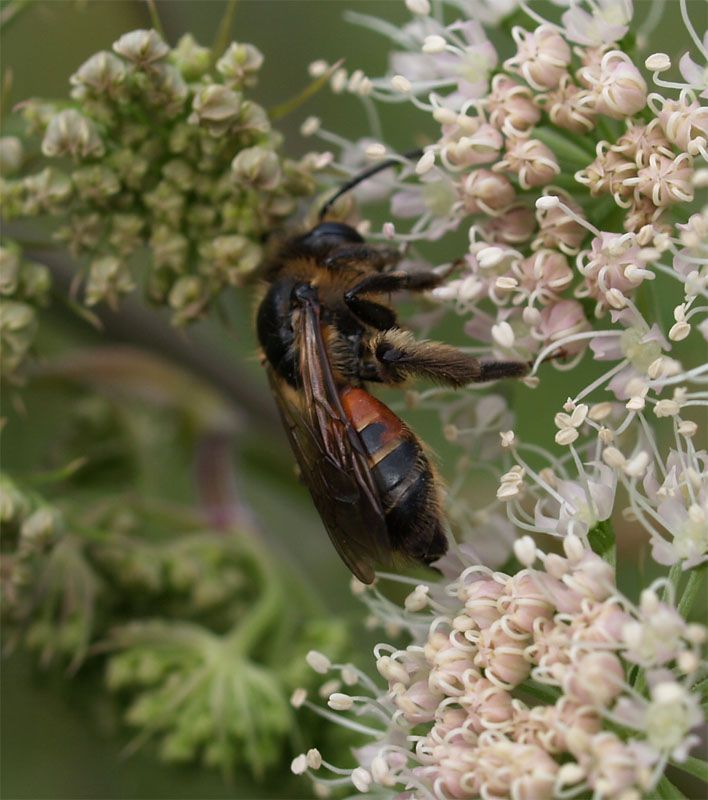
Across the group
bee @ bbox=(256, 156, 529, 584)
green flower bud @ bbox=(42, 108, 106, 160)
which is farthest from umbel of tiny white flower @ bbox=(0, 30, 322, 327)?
bee @ bbox=(256, 156, 529, 584)

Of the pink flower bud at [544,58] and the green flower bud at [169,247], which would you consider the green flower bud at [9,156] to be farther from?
the pink flower bud at [544,58]

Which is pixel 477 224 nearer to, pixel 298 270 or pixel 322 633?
pixel 298 270

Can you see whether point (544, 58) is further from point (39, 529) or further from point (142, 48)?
point (39, 529)

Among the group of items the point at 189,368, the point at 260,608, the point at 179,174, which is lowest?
the point at 260,608

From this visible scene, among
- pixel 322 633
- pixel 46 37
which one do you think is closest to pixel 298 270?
pixel 322 633

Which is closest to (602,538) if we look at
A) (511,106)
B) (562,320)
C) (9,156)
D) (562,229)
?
(562,320)

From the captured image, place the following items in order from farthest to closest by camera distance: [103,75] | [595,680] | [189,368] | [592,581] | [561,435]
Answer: [189,368] → [103,75] → [561,435] → [592,581] → [595,680]
